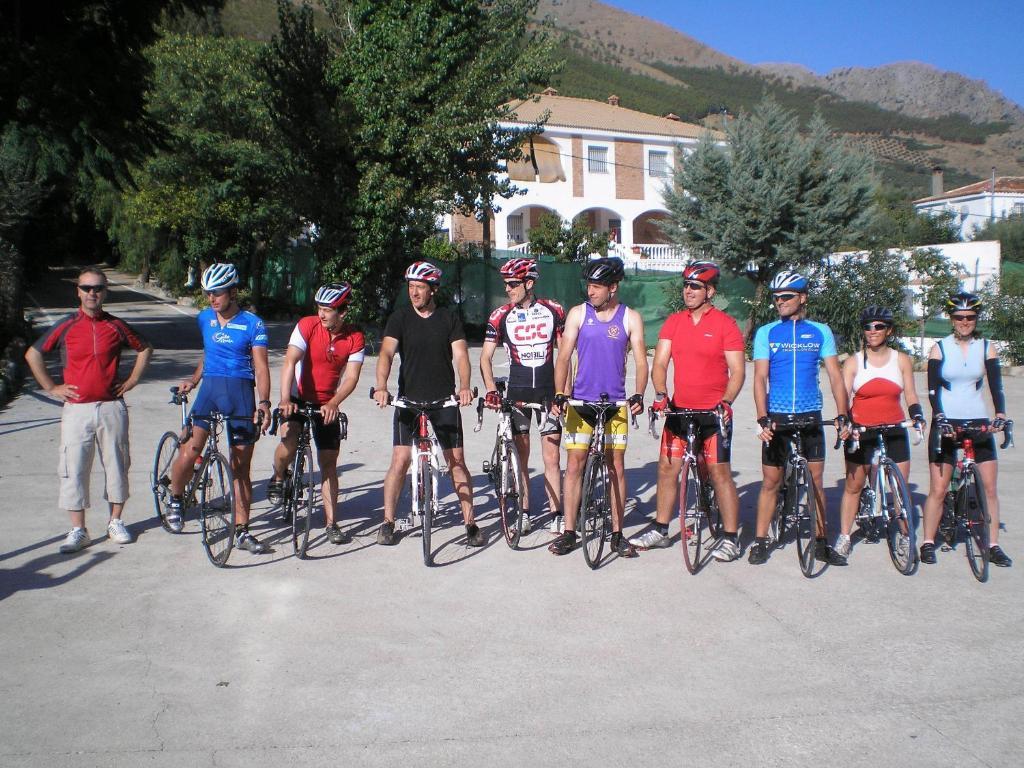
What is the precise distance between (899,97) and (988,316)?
188785 mm

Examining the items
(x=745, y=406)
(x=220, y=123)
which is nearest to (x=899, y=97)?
(x=220, y=123)

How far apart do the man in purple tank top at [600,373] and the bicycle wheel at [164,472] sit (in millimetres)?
3019

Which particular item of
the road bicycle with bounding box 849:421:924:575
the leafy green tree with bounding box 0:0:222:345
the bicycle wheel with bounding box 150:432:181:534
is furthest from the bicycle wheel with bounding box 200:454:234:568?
the leafy green tree with bounding box 0:0:222:345

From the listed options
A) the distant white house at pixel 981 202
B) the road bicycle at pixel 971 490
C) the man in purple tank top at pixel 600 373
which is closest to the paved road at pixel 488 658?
the road bicycle at pixel 971 490

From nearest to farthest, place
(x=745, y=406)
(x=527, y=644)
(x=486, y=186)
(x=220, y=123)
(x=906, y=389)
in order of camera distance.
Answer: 1. (x=527, y=644)
2. (x=906, y=389)
3. (x=745, y=406)
4. (x=486, y=186)
5. (x=220, y=123)

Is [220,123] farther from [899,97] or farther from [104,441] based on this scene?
[899,97]

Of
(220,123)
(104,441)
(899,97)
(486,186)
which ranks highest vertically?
(899,97)

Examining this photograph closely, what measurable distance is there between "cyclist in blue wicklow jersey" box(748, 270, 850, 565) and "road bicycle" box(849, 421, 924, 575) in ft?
0.91

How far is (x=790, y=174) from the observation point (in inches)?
885

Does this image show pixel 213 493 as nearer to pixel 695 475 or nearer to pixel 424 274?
pixel 424 274

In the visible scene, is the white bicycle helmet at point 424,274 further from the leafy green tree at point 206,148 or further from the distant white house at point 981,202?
the distant white house at point 981,202

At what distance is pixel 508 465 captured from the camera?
24.5 ft

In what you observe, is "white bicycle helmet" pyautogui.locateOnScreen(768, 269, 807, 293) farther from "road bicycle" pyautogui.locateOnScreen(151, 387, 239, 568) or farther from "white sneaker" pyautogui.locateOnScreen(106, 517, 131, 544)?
"white sneaker" pyautogui.locateOnScreen(106, 517, 131, 544)

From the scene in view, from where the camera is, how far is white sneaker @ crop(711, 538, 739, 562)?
6.81m
